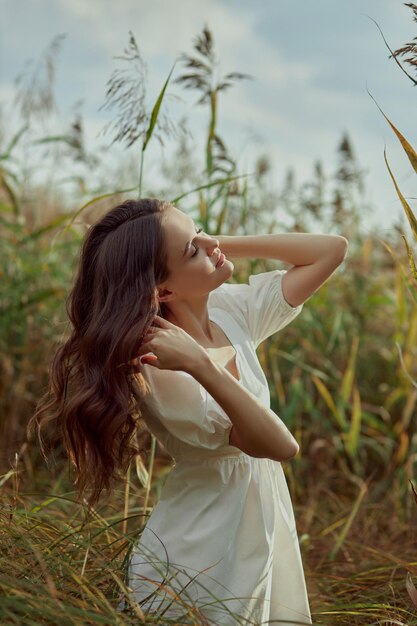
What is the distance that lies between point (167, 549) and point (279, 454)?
32 cm

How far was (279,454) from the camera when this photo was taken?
1608 millimetres

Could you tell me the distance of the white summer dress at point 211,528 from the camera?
164cm

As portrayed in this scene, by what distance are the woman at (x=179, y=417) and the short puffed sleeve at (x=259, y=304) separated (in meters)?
0.12

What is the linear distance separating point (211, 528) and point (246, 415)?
0.96ft

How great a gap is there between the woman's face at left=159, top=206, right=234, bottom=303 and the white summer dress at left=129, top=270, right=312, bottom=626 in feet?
0.61

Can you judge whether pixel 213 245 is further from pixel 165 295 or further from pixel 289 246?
pixel 289 246

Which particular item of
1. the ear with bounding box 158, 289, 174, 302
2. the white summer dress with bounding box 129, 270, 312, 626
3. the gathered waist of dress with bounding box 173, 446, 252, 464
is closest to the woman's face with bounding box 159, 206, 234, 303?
the ear with bounding box 158, 289, 174, 302

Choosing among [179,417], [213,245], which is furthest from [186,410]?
[213,245]

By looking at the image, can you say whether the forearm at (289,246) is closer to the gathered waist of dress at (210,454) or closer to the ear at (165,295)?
the ear at (165,295)

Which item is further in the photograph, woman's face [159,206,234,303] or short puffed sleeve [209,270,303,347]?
short puffed sleeve [209,270,303,347]

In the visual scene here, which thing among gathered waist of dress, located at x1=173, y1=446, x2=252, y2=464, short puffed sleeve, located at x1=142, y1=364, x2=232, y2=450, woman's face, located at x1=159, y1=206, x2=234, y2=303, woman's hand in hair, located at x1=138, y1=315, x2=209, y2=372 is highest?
woman's face, located at x1=159, y1=206, x2=234, y2=303

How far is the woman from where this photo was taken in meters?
1.61

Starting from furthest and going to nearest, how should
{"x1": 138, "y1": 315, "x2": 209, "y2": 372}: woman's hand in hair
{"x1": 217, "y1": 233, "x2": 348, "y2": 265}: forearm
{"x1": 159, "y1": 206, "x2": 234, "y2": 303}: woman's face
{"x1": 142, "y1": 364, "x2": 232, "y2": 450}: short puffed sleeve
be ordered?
1. {"x1": 217, "y1": 233, "x2": 348, "y2": 265}: forearm
2. {"x1": 159, "y1": 206, "x2": 234, "y2": 303}: woman's face
3. {"x1": 142, "y1": 364, "x2": 232, "y2": 450}: short puffed sleeve
4. {"x1": 138, "y1": 315, "x2": 209, "y2": 372}: woman's hand in hair

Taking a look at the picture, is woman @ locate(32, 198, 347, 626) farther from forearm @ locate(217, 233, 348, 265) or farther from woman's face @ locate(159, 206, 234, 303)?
forearm @ locate(217, 233, 348, 265)
